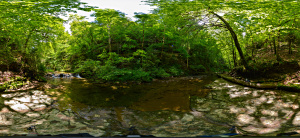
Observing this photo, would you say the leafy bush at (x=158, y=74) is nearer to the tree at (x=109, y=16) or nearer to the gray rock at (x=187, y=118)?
the tree at (x=109, y=16)

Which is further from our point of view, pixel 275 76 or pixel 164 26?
pixel 164 26

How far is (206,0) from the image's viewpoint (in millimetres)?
6906

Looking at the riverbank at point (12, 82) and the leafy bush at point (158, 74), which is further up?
the riverbank at point (12, 82)

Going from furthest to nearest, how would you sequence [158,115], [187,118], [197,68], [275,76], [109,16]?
[197,68] < [109,16] < [275,76] < [158,115] < [187,118]

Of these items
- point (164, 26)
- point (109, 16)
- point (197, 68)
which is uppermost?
point (109, 16)

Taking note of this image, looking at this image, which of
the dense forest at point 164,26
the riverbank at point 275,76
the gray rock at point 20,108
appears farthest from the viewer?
the dense forest at point 164,26

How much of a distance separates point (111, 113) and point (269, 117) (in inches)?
189

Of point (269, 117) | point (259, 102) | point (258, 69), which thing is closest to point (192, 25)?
point (258, 69)

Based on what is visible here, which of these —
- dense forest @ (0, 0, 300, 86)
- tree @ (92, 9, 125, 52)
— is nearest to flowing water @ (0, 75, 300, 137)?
dense forest @ (0, 0, 300, 86)

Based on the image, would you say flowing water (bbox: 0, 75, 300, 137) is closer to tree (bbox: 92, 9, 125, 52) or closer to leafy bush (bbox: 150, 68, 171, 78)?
leafy bush (bbox: 150, 68, 171, 78)

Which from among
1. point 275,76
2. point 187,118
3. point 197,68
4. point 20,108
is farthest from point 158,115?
point 197,68

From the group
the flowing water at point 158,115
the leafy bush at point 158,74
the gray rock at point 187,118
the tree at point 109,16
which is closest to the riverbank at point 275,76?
the flowing water at point 158,115

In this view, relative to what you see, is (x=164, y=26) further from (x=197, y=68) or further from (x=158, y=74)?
(x=197, y=68)

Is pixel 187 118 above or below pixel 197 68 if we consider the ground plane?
above
